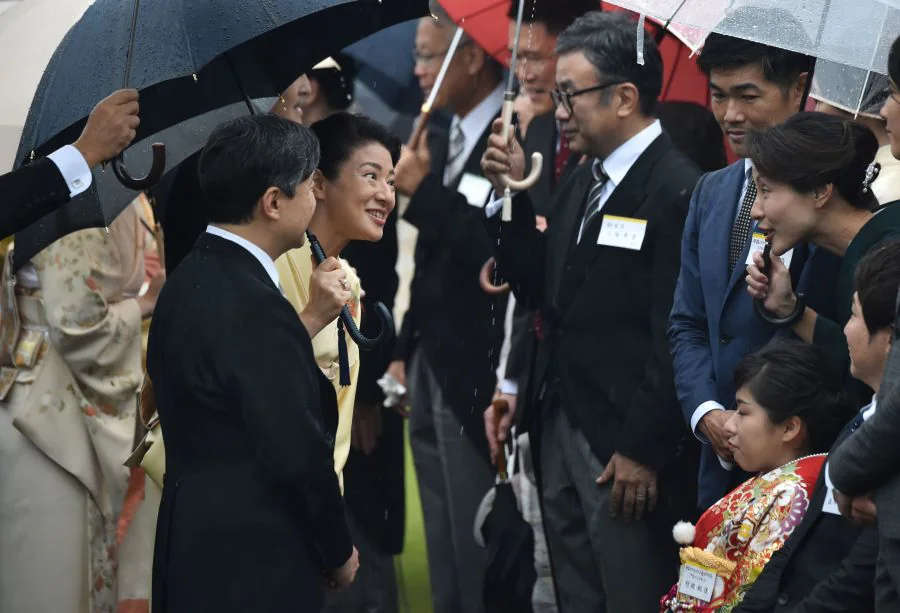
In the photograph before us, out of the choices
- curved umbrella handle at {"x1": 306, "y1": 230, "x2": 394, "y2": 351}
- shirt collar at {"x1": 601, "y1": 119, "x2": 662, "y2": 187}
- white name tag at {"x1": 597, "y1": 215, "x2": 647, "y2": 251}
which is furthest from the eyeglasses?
curved umbrella handle at {"x1": 306, "y1": 230, "x2": 394, "y2": 351}

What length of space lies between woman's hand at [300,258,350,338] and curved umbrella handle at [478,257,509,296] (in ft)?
5.84

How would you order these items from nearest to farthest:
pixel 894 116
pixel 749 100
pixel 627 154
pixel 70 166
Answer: pixel 894 116 → pixel 70 166 → pixel 749 100 → pixel 627 154

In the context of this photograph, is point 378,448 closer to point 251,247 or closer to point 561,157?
point 561,157

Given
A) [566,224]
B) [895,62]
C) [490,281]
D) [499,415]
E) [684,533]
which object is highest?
[895,62]

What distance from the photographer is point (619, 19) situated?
16.5 ft

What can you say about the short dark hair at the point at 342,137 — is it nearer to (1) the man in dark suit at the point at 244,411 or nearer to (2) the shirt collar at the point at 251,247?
(1) the man in dark suit at the point at 244,411

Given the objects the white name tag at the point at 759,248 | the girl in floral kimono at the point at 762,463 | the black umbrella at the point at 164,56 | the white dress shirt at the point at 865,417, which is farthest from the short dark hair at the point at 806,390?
the black umbrella at the point at 164,56

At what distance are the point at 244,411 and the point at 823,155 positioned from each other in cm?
163

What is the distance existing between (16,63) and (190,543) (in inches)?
60.3

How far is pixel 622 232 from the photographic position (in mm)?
4668

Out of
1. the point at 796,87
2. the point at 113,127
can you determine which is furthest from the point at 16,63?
the point at 796,87

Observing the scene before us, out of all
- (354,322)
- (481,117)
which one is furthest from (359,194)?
(481,117)

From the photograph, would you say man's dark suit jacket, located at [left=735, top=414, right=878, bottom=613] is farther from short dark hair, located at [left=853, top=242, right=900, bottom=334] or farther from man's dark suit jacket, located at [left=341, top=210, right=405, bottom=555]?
man's dark suit jacket, located at [left=341, top=210, right=405, bottom=555]

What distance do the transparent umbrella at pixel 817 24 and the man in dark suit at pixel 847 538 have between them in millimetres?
534
